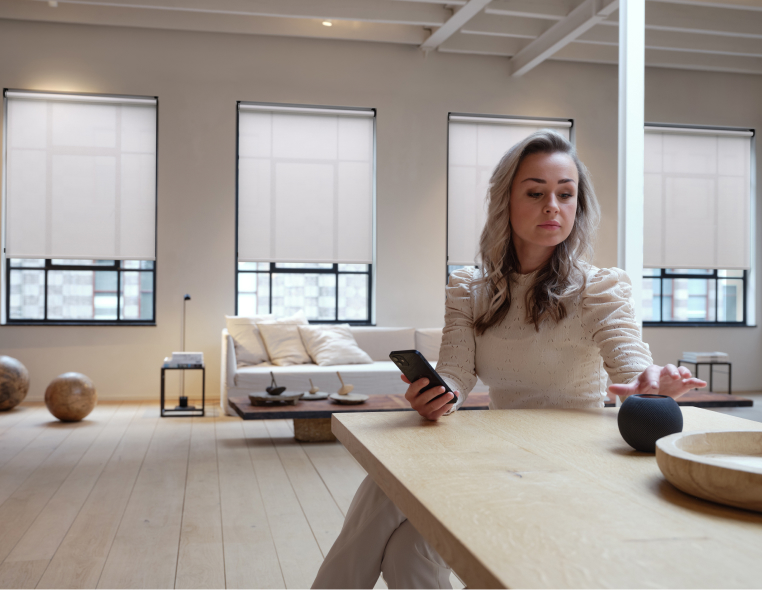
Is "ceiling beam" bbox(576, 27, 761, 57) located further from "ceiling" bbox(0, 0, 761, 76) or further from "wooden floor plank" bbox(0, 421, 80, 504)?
"wooden floor plank" bbox(0, 421, 80, 504)

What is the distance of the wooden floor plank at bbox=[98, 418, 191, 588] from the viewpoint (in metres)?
2.28

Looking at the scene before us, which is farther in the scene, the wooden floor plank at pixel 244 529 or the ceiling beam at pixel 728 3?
the ceiling beam at pixel 728 3

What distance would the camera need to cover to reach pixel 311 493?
3342 mm

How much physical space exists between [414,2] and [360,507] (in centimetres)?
571

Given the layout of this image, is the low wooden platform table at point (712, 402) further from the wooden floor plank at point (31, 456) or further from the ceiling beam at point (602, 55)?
the ceiling beam at point (602, 55)

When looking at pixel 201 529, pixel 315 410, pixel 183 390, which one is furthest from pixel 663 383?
pixel 183 390

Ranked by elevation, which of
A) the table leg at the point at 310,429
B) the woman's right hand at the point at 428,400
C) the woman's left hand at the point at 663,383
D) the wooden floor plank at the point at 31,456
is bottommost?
the wooden floor plank at the point at 31,456

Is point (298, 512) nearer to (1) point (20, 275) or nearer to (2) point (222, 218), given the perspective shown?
(2) point (222, 218)

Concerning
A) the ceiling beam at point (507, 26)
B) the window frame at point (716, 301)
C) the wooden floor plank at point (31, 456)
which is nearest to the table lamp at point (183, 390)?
the wooden floor plank at point (31, 456)

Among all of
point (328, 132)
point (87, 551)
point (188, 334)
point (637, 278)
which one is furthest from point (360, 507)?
point (328, 132)

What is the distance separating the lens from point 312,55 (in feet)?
22.1

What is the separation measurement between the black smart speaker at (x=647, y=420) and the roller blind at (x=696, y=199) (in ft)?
22.7

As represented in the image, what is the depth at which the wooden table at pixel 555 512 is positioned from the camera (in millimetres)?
562

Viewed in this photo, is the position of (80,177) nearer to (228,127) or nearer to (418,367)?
(228,127)
